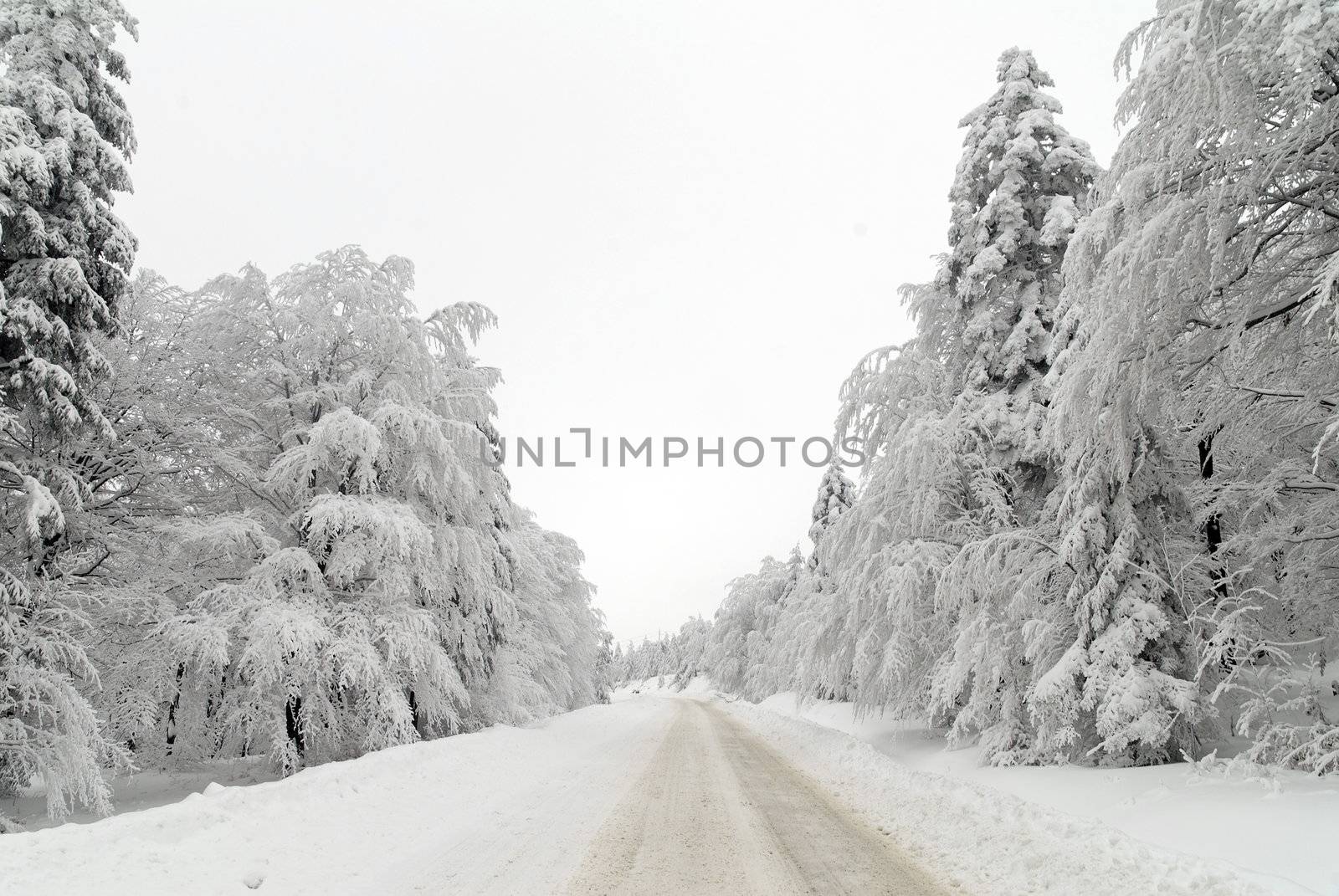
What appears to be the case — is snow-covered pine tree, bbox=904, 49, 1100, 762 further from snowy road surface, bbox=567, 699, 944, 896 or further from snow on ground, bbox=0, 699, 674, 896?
snow on ground, bbox=0, 699, 674, 896

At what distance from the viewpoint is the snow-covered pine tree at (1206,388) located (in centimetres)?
573

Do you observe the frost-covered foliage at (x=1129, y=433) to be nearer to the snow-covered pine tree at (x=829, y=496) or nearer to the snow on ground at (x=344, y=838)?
the snow on ground at (x=344, y=838)

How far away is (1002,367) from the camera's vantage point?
12.5m

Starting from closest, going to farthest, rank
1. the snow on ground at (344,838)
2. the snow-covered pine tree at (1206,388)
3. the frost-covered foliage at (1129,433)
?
1. the snow on ground at (344,838)
2. the snow-covered pine tree at (1206,388)
3. the frost-covered foliage at (1129,433)

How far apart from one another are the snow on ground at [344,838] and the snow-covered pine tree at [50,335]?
375 cm

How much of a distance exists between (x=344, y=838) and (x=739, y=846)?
3.69 m

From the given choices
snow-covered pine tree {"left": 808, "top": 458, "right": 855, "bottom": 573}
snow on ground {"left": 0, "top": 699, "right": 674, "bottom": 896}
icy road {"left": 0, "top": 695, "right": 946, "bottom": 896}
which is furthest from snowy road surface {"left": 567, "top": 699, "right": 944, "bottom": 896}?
snow-covered pine tree {"left": 808, "top": 458, "right": 855, "bottom": 573}

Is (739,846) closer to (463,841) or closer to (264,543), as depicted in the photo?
(463,841)

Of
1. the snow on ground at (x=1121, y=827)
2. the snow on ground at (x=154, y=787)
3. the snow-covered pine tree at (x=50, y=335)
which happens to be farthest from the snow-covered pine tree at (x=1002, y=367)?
the snow-covered pine tree at (x=50, y=335)

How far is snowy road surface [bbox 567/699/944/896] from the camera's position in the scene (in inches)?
209

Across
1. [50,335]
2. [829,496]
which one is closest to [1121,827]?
[50,335]

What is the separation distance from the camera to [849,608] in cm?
1306

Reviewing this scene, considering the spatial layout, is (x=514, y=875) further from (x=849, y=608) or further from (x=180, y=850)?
(x=849, y=608)

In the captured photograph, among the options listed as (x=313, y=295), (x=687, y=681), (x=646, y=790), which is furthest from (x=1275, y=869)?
(x=687, y=681)
